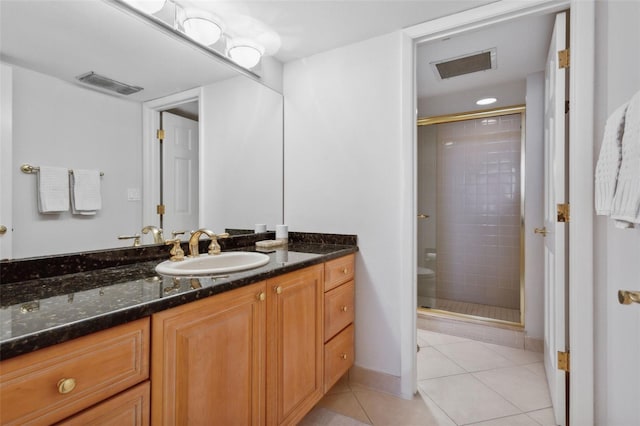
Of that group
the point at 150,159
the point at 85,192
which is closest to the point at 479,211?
the point at 150,159

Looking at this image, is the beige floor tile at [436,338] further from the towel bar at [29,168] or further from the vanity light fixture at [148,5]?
the vanity light fixture at [148,5]

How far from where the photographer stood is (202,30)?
1.64 metres

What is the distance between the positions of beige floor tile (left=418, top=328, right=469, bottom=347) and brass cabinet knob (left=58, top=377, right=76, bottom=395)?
2.43m

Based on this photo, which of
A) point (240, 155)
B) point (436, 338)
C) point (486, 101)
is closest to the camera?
point (240, 155)

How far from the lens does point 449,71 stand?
2.45m

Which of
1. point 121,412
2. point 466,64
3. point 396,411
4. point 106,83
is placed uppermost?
point 466,64

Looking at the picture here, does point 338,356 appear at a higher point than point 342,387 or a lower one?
higher

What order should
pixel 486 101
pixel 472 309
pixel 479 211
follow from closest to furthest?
pixel 486 101 → pixel 472 309 → pixel 479 211

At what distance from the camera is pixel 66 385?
68cm

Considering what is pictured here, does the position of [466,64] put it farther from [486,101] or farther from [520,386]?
[520,386]

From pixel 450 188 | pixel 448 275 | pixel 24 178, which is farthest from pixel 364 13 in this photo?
pixel 448 275

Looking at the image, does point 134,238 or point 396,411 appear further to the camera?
point 396,411

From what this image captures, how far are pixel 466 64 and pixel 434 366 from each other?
2.16 metres

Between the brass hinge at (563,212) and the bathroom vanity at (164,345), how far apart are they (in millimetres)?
1161
